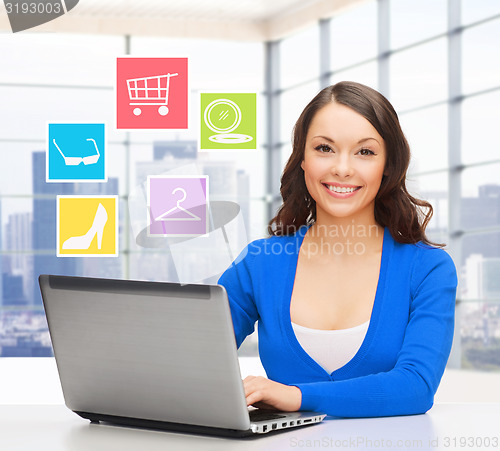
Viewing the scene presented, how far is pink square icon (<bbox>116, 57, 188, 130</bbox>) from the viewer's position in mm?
7984

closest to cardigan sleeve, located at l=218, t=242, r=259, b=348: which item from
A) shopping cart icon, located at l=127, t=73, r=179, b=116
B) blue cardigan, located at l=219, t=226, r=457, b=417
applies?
blue cardigan, located at l=219, t=226, r=457, b=417

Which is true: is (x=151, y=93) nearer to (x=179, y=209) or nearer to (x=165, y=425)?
(x=179, y=209)

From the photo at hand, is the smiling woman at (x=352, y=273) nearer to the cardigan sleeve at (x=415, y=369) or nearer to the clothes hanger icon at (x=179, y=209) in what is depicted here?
the cardigan sleeve at (x=415, y=369)

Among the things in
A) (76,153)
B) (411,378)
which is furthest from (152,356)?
(76,153)

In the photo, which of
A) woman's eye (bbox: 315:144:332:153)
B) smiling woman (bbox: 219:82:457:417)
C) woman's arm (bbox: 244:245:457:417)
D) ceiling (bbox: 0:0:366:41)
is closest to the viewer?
woman's arm (bbox: 244:245:457:417)

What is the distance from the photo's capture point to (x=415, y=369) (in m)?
Answer: 1.50

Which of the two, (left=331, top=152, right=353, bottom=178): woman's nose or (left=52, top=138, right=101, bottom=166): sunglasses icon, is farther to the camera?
(left=52, top=138, right=101, bottom=166): sunglasses icon

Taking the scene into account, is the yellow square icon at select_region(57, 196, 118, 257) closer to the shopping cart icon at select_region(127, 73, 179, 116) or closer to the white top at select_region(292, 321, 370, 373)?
the shopping cart icon at select_region(127, 73, 179, 116)

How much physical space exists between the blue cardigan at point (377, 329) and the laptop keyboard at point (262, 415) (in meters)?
0.08

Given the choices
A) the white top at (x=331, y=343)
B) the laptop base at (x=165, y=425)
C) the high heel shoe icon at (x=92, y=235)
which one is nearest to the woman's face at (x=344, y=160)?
the white top at (x=331, y=343)

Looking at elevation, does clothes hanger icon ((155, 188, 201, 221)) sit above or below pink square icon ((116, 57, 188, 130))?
below

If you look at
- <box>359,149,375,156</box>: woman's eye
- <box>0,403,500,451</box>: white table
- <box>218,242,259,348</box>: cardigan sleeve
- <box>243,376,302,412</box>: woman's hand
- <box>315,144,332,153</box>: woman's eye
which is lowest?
<box>0,403,500,451</box>: white table

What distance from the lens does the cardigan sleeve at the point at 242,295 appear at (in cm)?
183

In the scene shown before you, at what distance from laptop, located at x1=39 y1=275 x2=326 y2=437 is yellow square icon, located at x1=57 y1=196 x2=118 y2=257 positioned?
23.1 feet
